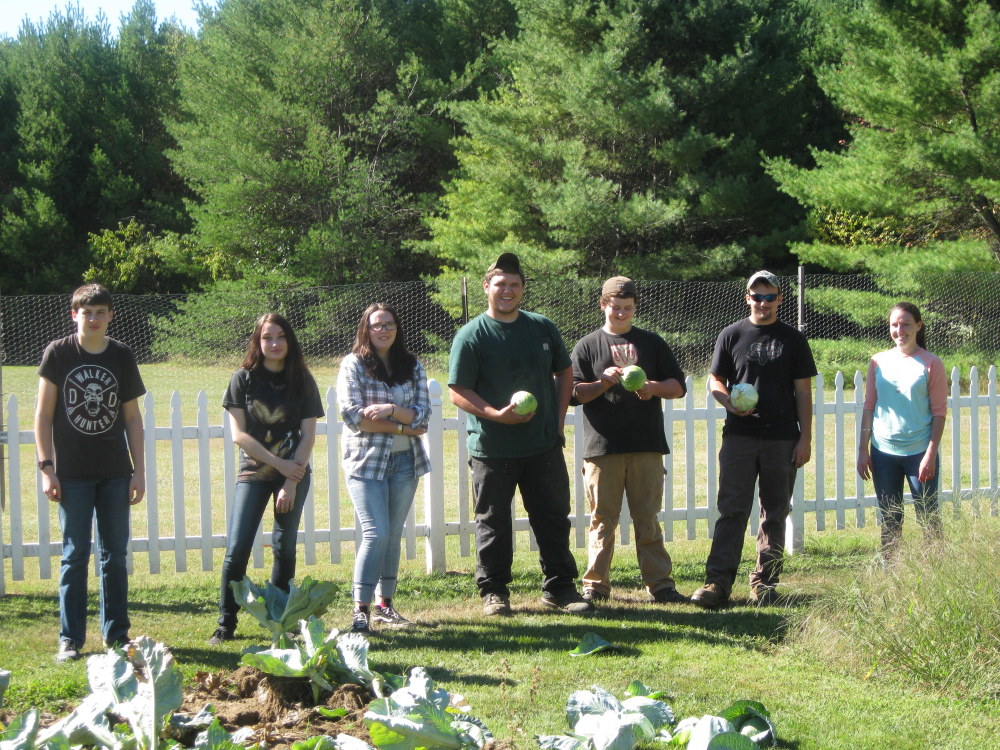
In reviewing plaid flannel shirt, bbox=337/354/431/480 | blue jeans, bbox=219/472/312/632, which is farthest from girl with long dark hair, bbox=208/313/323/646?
plaid flannel shirt, bbox=337/354/431/480

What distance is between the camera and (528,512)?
4.97 metres

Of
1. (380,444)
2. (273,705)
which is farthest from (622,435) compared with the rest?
(273,705)

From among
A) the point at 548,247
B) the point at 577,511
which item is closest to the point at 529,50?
the point at 548,247

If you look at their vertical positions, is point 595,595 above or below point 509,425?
below

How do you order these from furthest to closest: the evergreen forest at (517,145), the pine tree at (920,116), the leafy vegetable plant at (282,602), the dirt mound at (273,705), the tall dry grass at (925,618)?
the evergreen forest at (517,145) < the pine tree at (920,116) < the leafy vegetable plant at (282,602) < the tall dry grass at (925,618) < the dirt mound at (273,705)

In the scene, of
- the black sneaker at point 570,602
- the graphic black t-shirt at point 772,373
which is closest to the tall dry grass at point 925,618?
the graphic black t-shirt at point 772,373

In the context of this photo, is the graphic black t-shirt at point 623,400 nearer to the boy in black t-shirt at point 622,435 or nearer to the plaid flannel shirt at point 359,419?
the boy in black t-shirt at point 622,435

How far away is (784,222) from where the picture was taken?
69.1 feet

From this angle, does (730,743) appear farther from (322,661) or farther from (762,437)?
(762,437)

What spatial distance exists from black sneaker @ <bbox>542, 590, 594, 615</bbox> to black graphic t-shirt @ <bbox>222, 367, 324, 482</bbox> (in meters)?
1.69

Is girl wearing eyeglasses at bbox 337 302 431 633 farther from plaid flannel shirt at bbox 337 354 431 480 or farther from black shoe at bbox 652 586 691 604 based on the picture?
black shoe at bbox 652 586 691 604

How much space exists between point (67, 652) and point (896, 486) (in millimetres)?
4451

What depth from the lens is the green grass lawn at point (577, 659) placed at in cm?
341

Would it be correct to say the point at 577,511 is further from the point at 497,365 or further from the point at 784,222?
the point at 784,222
